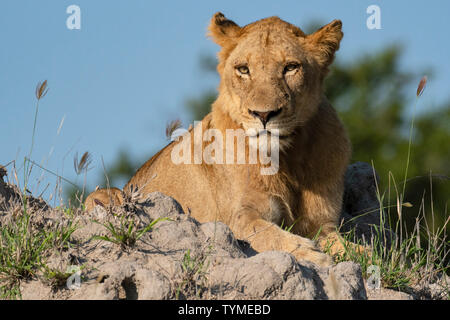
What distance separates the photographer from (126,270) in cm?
377

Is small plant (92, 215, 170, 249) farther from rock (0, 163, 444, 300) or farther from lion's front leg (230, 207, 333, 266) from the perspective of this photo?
lion's front leg (230, 207, 333, 266)

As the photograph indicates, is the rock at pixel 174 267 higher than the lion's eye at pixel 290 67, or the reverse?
the lion's eye at pixel 290 67

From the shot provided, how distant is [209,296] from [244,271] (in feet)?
0.75

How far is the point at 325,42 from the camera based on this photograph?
238 inches

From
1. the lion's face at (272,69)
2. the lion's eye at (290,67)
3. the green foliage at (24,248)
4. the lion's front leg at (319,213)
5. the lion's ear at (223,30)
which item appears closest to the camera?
the green foliage at (24,248)

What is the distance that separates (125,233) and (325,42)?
2.79 metres

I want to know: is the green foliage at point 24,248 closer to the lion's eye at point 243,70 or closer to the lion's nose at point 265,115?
the lion's nose at point 265,115

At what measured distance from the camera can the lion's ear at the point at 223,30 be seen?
6148 millimetres

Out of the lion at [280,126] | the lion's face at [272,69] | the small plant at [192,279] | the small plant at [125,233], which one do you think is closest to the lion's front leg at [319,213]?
the lion at [280,126]

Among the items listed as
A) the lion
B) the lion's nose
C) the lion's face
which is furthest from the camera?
the lion

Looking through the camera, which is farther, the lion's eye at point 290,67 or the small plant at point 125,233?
the lion's eye at point 290,67

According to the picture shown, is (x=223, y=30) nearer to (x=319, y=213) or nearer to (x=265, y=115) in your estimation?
(x=265, y=115)

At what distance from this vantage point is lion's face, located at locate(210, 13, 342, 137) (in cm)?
541

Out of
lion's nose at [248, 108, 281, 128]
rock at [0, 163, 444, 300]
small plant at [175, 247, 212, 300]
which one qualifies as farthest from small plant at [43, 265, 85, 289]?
lion's nose at [248, 108, 281, 128]
